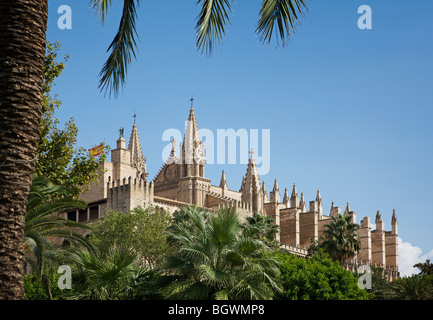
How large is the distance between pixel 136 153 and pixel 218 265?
57504 mm

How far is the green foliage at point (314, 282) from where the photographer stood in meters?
19.7

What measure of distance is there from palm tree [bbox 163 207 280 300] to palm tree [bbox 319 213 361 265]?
27.4 meters

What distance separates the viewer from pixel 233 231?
1344 cm

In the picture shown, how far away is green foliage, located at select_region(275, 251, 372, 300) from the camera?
19672 millimetres

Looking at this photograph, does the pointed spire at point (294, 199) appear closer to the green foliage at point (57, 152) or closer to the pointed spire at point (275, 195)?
the pointed spire at point (275, 195)

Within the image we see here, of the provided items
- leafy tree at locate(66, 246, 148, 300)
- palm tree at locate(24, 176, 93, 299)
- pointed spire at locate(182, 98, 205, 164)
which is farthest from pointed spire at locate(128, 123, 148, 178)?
leafy tree at locate(66, 246, 148, 300)

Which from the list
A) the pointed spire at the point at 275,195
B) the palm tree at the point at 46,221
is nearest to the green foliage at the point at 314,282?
the palm tree at the point at 46,221

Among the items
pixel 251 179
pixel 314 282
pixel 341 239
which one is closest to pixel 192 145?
pixel 251 179

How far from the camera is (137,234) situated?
33562 millimetres

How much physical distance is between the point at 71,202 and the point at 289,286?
8.35m

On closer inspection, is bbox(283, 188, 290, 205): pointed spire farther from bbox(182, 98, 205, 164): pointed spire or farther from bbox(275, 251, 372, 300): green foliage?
bbox(275, 251, 372, 300): green foliage

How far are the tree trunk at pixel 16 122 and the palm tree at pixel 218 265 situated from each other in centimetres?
660

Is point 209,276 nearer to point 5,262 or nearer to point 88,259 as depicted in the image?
point 88,259

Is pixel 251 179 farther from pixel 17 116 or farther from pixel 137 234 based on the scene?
pixel 17 116
